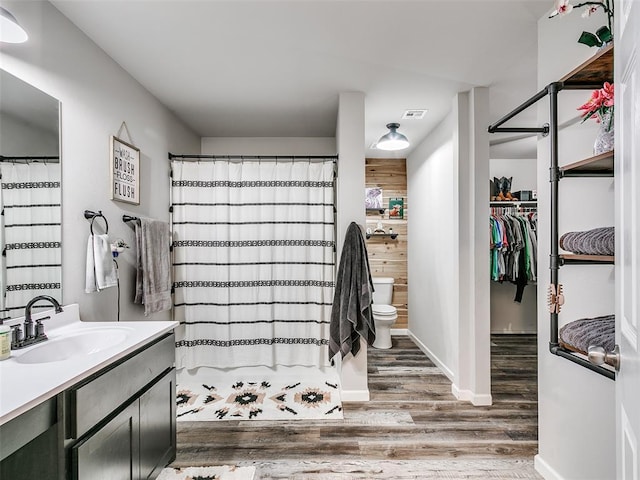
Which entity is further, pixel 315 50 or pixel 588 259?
pixel 315 50

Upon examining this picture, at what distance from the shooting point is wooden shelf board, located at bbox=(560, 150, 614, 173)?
1103 millimetres

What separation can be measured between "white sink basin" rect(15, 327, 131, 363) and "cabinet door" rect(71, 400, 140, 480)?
0.32m

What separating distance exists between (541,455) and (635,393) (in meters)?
1.65

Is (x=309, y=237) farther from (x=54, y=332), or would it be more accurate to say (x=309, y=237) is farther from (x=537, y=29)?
(x=537, y=29)

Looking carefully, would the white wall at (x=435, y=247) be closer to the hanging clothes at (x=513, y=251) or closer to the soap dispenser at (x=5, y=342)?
the hanging clothes at (x=513, y=251)

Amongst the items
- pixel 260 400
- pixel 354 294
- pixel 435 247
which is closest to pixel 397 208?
pixel 435 247

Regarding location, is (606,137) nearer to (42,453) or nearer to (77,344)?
(42,453)

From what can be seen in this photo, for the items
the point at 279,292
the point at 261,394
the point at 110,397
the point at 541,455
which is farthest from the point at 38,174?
the point at 541,455

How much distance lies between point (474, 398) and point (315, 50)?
Answer: 2781mm

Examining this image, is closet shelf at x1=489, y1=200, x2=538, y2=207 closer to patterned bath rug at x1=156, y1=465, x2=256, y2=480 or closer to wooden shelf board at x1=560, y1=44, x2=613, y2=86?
wooden shelf board at x1=560, y1=44, x2=613, y2=86

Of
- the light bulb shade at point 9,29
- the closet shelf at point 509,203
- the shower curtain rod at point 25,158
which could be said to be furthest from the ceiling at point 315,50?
the closet shelf at point 509,203

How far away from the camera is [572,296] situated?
1.57 meters

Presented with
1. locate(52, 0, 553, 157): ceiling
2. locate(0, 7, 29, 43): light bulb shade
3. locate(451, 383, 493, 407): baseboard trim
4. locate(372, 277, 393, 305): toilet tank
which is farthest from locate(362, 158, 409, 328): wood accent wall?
locate(0, 7, 29, 43): light bulb shade

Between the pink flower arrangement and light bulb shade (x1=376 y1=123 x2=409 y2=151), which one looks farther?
light bulb shade (x1=376 y1=123 x2=409 y2=151)
